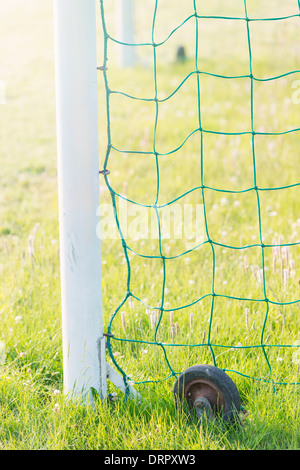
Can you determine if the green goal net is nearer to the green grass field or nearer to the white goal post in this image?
the green grass field

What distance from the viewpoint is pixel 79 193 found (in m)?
2.04

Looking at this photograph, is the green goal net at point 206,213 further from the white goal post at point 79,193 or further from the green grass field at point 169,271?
the white goal post at point 79,193

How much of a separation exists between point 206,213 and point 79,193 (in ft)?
5.77

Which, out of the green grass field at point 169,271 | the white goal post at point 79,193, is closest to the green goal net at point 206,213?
the green grass field at point 169,271

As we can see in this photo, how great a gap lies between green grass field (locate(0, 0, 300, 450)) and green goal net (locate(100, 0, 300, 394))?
10mm

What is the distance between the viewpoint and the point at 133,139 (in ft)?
16.2

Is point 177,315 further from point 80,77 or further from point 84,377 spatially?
point 80,77

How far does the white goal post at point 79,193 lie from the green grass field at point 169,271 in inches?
Answer: 6.3

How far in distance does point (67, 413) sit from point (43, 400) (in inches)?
6.8

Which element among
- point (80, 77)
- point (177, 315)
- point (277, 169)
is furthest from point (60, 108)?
point (277, 169)

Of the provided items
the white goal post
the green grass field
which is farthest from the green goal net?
the white goal post

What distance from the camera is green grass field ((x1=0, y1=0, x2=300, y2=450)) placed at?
2045 millimetres

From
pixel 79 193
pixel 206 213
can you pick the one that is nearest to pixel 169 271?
pixel 206 213
